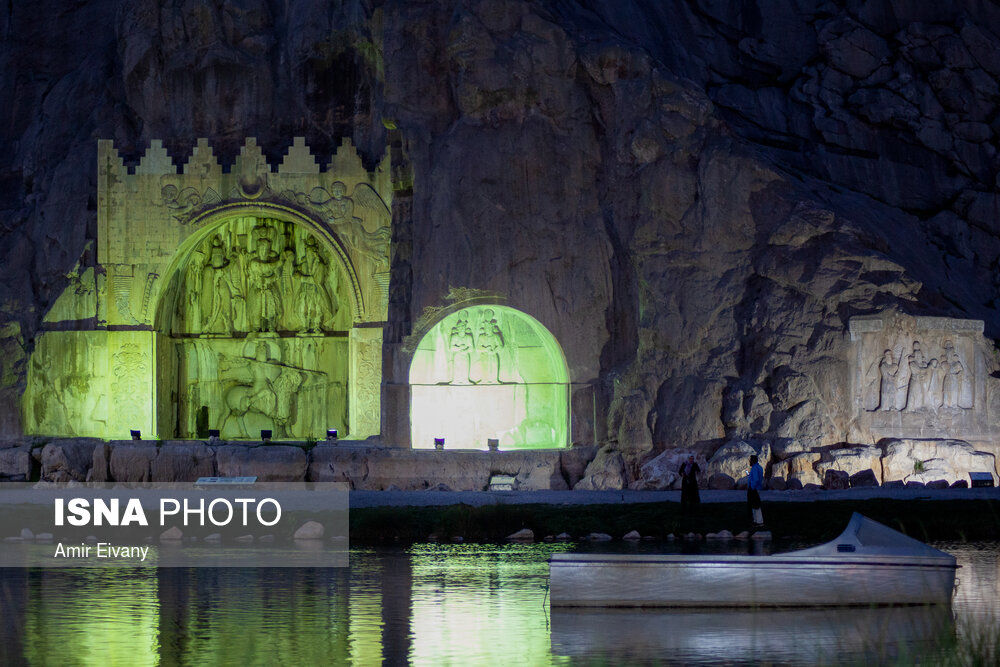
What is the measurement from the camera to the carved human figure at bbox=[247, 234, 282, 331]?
3906 centimetres

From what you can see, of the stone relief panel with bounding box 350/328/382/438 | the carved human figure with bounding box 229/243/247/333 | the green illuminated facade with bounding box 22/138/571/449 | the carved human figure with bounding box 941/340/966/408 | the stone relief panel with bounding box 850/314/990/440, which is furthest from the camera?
the carved human figure with bounding box 229/243/247/333

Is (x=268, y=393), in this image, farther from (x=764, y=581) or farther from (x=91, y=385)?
(x=764, y=581)

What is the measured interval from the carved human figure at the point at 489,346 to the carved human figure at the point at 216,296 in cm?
1005

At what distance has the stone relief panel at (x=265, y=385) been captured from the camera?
39406mm

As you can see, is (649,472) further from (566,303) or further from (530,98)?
(530,98)

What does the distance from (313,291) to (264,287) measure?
1.45 meters

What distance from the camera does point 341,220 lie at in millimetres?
36219

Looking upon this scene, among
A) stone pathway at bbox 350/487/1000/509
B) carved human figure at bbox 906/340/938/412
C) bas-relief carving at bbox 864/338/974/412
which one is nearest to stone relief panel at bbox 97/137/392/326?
stone pathway at bbox 350/487/1000/509

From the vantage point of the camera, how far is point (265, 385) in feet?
130

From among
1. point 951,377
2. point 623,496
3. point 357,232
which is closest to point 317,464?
point 357,232

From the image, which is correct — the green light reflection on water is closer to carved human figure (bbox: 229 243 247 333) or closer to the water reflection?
the water reflection

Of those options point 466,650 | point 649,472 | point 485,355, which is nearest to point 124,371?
point 485,355

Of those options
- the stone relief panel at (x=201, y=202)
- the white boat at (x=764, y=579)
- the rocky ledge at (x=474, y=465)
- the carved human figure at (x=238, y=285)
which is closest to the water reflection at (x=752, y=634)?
the white boat at (x=764, y=579)

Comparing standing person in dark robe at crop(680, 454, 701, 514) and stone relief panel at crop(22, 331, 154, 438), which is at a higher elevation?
stone relief panel at crop(22, 331, 154, 438)
